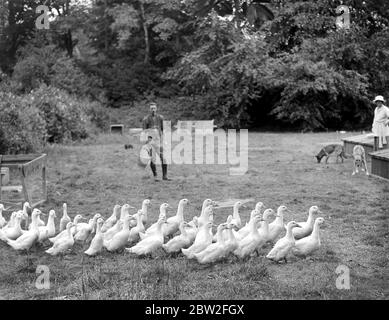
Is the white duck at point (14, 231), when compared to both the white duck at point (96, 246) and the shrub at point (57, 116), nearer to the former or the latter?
the white duck at point (96, 246)

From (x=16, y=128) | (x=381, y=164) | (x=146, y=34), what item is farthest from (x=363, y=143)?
(x=146, y=34)

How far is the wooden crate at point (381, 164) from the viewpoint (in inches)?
493

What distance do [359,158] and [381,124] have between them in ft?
3.77

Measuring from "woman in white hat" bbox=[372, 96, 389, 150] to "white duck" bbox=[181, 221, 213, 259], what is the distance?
8236 millimetres

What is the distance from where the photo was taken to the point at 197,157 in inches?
715

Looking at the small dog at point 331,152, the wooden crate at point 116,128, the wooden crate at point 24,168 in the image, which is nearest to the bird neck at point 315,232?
the wooden crate at point 24,168

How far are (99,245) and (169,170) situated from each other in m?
8.24

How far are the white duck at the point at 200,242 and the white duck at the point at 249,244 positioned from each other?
378mm

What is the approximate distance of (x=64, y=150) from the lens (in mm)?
20062

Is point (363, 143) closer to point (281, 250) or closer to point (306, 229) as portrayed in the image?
point (306, 229)

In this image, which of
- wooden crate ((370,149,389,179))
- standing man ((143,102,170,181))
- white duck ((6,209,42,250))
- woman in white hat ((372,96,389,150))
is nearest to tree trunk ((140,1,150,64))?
standing man ((143,102,170,181))

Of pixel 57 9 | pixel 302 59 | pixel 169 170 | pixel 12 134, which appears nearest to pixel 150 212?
pixel 169 170

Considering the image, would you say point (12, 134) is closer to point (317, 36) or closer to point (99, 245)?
point (99, 245)

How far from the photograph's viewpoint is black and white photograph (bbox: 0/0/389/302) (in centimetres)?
604
